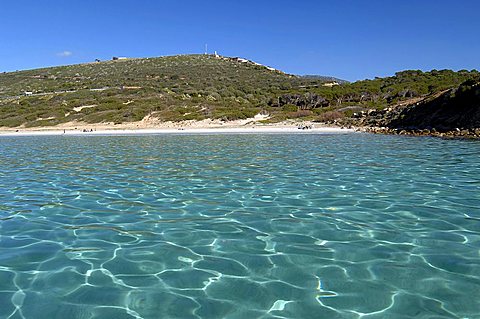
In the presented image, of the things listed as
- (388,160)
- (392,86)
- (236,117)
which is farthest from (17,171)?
(392,86)

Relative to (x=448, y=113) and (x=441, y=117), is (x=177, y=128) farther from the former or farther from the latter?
(x=448, y=113)

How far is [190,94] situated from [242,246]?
46.0 metres

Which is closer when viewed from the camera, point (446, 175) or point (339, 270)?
point (339, 270)

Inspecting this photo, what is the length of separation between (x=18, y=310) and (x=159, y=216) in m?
3.03

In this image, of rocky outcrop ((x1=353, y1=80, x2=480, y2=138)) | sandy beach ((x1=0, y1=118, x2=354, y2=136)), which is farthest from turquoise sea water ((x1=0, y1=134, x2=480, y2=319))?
sandy beach ((x1=0, y1=118, x2=354, y2=136))

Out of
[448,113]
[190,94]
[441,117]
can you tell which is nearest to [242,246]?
[441,117]

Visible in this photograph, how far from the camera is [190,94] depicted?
49750mm

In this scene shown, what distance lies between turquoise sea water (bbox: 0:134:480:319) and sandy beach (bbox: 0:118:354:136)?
64.4ft

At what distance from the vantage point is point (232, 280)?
4.10 meters

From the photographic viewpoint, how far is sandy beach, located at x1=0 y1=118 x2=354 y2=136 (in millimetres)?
29750

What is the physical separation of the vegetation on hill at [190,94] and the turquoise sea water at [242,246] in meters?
24.8

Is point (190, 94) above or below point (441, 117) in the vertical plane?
above

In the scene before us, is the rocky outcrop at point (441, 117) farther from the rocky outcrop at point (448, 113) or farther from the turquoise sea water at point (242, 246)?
the turquoise sea water at point (242, 246)

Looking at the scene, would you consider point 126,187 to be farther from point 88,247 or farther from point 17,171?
point 17,171
